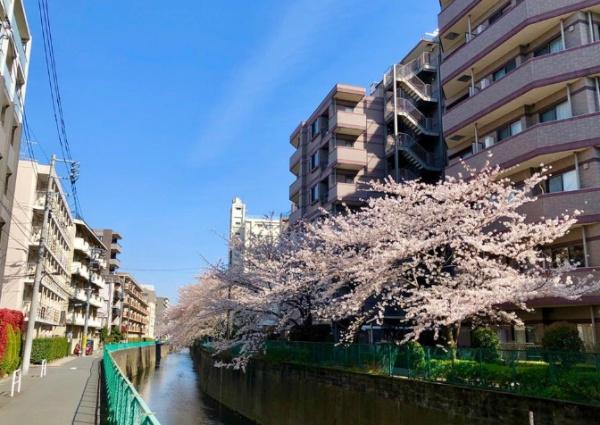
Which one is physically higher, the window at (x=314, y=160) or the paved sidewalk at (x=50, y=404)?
the window at (x=314, y=160)

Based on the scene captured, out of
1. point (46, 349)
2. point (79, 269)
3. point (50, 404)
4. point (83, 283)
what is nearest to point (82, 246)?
point (79, 269)

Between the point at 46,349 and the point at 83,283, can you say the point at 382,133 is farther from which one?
the point at 83,283

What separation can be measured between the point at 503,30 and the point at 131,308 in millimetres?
104458

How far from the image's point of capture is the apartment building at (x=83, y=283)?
5900cm

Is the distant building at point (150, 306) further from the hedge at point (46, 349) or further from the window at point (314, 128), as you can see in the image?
the window at point (314, 128)

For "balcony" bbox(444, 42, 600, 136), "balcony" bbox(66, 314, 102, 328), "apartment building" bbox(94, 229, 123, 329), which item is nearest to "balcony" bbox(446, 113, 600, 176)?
"balcony" bbox(444, 42, 600, 136)

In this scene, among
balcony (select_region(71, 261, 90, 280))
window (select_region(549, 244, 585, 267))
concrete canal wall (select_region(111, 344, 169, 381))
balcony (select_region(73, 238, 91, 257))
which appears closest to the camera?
window (select_region(549, 244, 585, 267))

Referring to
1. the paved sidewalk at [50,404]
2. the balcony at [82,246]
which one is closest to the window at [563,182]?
the paved sidewalk at [50,404]

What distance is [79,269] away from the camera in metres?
59.5

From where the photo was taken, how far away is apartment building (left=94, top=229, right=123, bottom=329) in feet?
263

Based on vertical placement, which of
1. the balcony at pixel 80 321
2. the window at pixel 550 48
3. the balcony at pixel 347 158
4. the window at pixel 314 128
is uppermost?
the window at pixel 314 128

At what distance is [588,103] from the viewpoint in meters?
20.4

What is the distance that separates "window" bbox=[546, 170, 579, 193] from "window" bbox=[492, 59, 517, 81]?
231 inches

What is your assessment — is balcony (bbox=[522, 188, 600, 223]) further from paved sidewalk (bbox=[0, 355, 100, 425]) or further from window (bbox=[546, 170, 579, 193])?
paved sidewalk (bbox=[0, 355, 100, 425])
